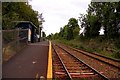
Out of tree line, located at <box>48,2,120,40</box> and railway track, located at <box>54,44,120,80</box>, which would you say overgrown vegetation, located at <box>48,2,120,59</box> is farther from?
railway track, located at <box>54,44,120,80</box>

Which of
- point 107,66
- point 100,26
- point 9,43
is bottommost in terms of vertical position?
point 107,66

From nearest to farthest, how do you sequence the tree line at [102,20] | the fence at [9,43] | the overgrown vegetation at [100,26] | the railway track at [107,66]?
1. the railway track at [107,66]
2. the fence at [9,43]
3. the overgrown vegetation at [100,26]
4. the tree line at [102,20]

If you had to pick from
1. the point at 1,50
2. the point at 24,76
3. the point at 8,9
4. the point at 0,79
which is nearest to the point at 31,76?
the point at 24,76

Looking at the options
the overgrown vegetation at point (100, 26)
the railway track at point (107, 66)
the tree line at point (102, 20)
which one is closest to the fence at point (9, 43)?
the railway track at point (107, 66)

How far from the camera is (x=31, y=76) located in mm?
12211

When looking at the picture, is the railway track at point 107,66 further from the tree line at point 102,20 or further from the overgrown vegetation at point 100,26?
the tree line at point 102,20

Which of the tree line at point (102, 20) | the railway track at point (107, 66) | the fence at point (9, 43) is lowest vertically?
the railway track at point (107, 66)

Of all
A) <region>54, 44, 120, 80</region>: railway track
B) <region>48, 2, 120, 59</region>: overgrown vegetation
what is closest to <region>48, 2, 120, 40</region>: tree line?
<region>48, 2, 120, 59</region>: overgrown vegetation

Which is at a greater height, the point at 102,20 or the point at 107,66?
the point at 102,20

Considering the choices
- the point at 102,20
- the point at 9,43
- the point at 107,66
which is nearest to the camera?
the point at 107,66

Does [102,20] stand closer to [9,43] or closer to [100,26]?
[100,26]

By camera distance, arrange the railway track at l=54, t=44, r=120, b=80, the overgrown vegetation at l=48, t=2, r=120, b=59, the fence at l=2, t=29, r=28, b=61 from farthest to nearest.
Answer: the overgrown vegetation at l=48, t=2, r=120, b=59
the fence at l=2, t=29, r=28, b=61
the railway track at l=54, t=44, r=120, b=80

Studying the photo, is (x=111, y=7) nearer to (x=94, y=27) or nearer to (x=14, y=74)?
(x=94, y=27)

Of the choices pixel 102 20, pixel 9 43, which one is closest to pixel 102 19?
pixel 102 20
